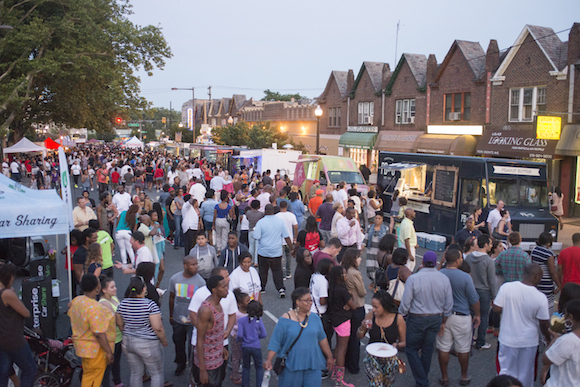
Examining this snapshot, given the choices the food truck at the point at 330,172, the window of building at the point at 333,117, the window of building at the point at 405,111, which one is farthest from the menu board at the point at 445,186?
the window of building at the point at 333,117

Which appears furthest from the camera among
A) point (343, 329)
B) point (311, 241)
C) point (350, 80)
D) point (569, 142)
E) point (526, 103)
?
point (350, 80)

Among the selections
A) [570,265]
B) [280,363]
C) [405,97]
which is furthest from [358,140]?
[280,363]

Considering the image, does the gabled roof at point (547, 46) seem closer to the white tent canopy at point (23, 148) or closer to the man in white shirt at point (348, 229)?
the man in white shirt at point (348, 229)

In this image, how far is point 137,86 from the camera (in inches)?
1229

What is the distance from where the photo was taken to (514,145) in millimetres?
23719

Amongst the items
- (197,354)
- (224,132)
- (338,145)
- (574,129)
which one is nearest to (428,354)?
(197,354)

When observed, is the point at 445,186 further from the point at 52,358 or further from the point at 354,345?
the point at 52,358

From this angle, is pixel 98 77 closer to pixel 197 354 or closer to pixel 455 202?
pixel 455 202

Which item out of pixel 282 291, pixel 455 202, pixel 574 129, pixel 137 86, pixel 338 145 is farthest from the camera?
pixel 338 145

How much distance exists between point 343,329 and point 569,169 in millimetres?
18926

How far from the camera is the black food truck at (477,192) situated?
12523 millimetres

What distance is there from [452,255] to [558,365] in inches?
80.5

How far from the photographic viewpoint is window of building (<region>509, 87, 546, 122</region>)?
2314cm

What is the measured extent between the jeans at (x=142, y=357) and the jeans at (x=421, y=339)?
2875 millimetres
